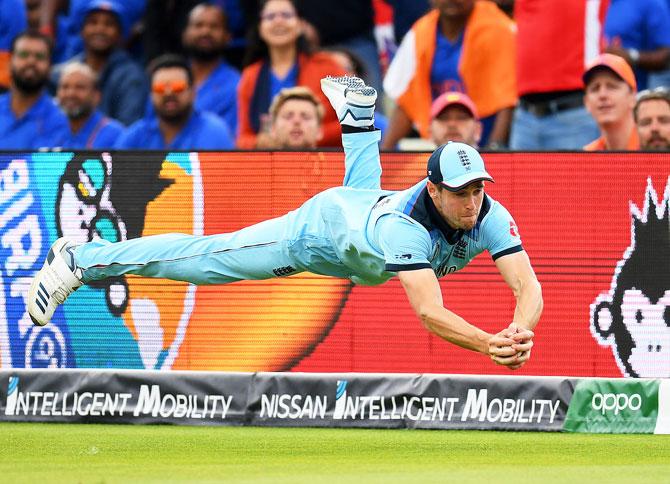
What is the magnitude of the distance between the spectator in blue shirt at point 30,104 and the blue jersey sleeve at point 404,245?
21.6 feet

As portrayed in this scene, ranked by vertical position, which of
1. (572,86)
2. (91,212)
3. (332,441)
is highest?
(572,86)

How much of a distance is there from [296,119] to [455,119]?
1434mm

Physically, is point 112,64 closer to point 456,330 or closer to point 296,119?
point 296,119

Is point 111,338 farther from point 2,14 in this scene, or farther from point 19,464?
point 2,14

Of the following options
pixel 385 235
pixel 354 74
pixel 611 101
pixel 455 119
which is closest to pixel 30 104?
pixel 354 74

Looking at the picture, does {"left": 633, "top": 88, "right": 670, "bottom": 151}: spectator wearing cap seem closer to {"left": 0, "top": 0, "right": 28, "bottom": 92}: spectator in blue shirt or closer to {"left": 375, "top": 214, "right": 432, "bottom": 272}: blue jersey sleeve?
{"left": 375, "top": 214, "right": 432, "bottom": 272}: blue jersey sleeve

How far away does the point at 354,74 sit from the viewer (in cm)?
1368

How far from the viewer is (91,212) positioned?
10.8 m

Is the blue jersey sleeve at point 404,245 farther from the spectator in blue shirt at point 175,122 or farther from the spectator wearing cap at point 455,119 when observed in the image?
the spectator in blue shirt at point 175,122

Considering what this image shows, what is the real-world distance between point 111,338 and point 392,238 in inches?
136

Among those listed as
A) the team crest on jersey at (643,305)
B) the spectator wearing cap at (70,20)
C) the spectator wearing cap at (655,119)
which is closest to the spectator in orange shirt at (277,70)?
the spectator wearing cap at (70,20)

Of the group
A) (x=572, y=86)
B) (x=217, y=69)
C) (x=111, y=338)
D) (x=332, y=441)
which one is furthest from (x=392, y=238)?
(x=217, y=69)

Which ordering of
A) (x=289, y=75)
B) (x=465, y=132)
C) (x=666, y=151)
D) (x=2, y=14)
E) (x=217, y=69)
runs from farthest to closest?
(x=2, y=14) → (x=217, y=69) → (x=289, y=75) → (x=465, y=132) → (x=666, y=151)

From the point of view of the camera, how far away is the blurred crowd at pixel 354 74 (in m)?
12.1
